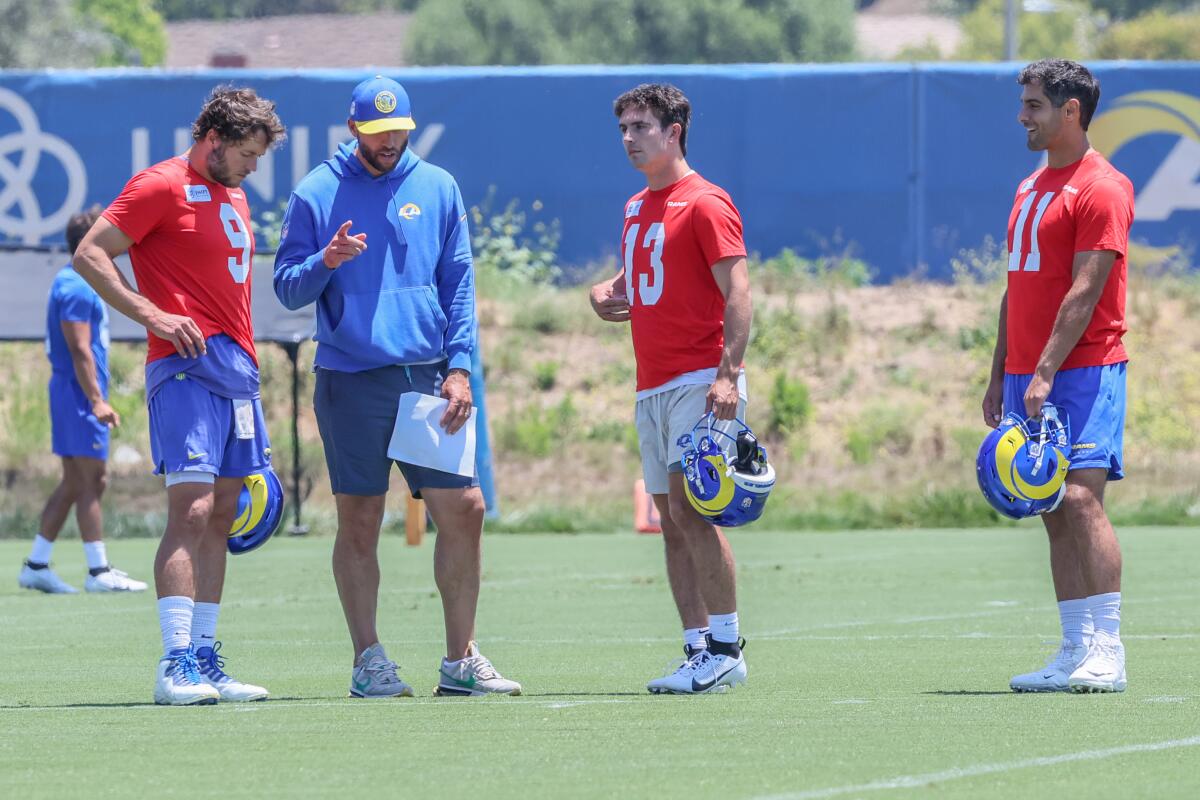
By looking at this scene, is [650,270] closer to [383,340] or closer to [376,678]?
[383,340]

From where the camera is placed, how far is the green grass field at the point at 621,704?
6.38m

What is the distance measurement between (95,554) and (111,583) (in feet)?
0.71

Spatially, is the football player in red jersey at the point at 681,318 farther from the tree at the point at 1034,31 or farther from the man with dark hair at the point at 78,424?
the tree at the point at 1034,31

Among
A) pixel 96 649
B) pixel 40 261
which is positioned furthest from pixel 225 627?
pixel 40 261

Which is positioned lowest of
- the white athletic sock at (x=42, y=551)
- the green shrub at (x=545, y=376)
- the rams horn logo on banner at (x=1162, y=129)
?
the white athletic sock at (x=42, y=551)

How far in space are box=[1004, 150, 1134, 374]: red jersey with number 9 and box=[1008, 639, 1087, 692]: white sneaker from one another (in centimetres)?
111

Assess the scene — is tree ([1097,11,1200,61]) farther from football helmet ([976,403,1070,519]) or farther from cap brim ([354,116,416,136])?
cap brim ([354,116,416,136])

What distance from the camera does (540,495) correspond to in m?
24.3

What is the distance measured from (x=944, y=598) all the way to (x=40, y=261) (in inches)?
383

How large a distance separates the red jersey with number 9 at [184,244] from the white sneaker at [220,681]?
117 cm

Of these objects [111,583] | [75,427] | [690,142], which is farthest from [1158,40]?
[111,583]

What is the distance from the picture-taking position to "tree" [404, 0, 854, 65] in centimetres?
6506

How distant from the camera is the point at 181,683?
327 inches

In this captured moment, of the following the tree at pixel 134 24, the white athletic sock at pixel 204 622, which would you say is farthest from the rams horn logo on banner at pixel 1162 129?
the tree at pixel 134 24
